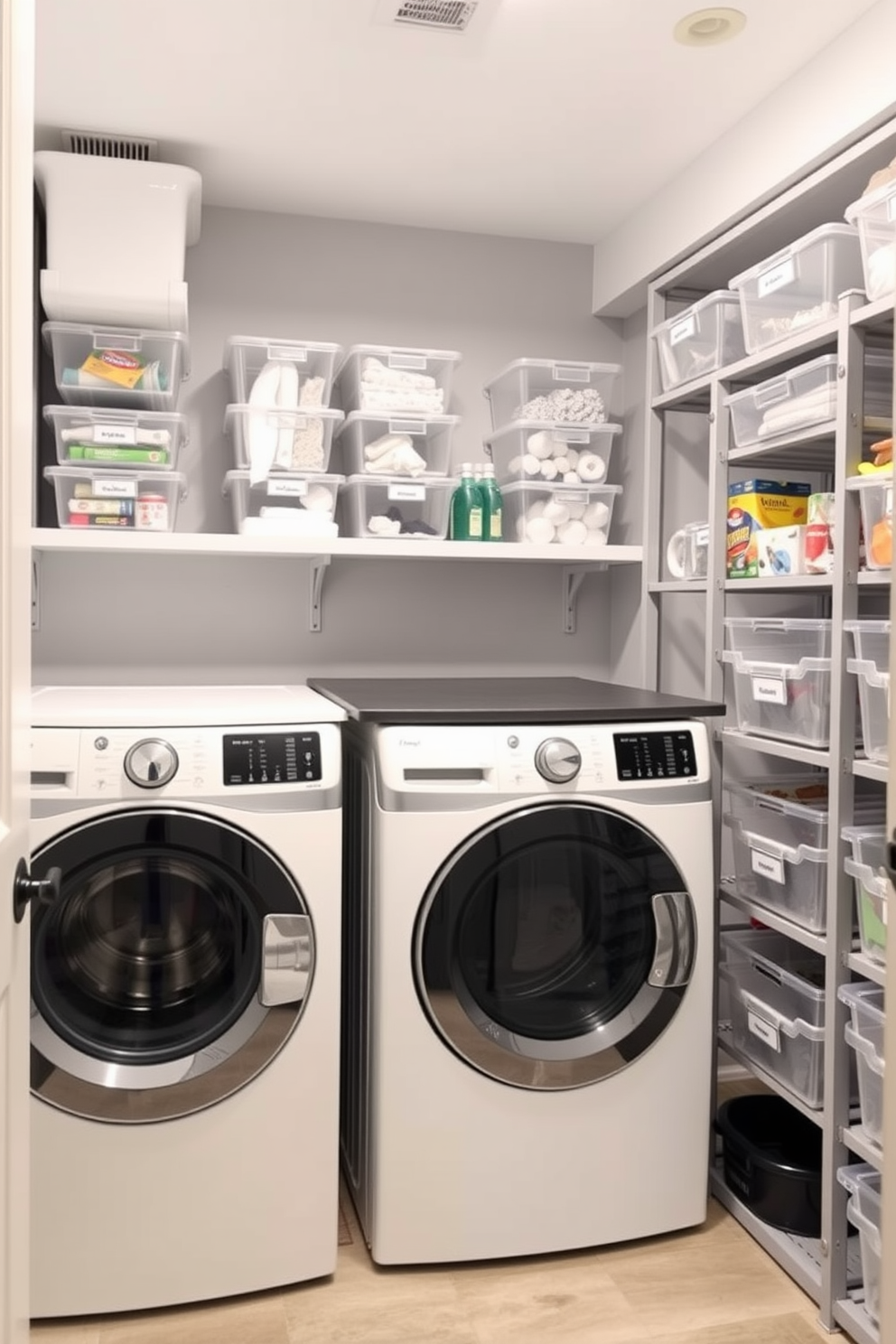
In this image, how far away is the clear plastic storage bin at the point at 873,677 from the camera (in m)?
1.88

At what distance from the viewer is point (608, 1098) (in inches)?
85.3

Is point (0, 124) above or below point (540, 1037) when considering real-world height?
above

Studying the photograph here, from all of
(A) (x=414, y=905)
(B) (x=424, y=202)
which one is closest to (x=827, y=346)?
(B) (x=424, y=202)

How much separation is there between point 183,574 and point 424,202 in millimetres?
1111

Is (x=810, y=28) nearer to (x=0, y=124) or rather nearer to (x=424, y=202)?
(x=424, y=202)

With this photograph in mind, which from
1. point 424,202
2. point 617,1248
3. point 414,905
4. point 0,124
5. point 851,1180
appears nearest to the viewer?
point 0,124

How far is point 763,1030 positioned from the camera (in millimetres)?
2209

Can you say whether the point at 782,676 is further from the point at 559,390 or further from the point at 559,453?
the point at 559,390

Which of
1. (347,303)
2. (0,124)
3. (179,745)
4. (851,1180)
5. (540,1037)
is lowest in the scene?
(851,1180)

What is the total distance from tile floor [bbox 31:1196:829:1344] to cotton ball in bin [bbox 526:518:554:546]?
1589 millimetres

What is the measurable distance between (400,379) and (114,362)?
0.65 metres

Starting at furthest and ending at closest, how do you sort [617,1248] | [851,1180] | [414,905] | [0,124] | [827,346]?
[827,346]
[617,1248]
[414,905]
[851,1180]
[0,124]

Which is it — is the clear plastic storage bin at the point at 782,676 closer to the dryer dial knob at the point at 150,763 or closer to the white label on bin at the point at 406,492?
the white label on bin at the point at 406,492

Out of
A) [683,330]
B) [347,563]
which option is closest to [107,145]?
[347,563]
